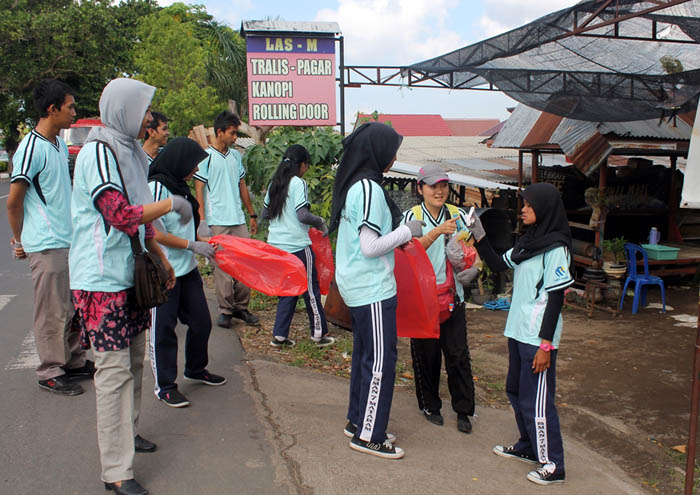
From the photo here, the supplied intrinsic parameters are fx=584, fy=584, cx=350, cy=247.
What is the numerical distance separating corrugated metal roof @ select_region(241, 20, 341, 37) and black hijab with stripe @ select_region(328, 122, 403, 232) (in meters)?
5.64

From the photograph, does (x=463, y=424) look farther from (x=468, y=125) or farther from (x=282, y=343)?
(x=468, y=125)

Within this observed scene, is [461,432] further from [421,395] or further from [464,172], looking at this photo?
[464,172]

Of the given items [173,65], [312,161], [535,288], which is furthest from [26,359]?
[173,65]

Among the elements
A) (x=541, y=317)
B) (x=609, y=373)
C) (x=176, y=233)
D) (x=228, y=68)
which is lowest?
(x=609, y=373)

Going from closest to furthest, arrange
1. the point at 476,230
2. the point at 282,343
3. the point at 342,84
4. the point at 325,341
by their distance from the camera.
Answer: the point at 476,230, the point at 282,343, the point at 325,341, the point at 342,84

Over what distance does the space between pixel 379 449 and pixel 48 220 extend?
2.60 metres

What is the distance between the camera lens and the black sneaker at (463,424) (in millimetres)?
3822

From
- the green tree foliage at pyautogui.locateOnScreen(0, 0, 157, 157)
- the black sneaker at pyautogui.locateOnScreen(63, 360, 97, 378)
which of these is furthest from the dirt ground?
the green tree foliage at pyautogui.locateOnScreen(0, 0, 157, 157)

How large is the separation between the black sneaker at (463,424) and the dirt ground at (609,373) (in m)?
0.25

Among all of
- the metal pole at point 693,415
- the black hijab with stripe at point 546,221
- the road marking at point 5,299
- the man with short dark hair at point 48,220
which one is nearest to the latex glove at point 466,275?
the black hijab with stripe at point 546,221

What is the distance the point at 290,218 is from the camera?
5.20 metres

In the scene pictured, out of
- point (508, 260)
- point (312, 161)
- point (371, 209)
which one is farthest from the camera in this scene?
point (312, 161)

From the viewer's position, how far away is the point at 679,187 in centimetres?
1045

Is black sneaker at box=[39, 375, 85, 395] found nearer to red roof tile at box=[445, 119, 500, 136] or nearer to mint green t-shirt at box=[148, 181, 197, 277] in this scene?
mint green t-shirt at box=[148, 181, 197, 277]
